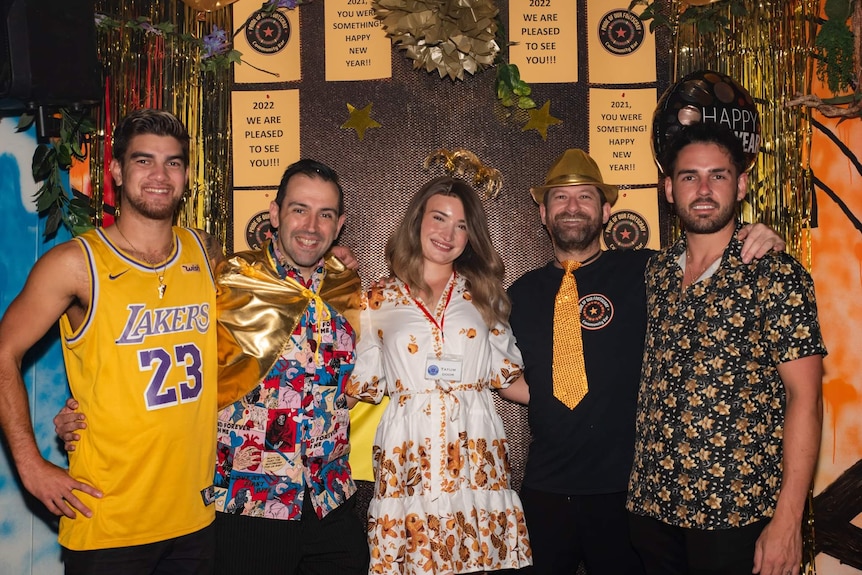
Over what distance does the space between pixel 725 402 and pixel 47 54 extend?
8.90 feet

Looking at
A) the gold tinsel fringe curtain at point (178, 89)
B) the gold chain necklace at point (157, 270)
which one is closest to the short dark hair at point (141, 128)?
the gold chain necklace at point (157, 270)

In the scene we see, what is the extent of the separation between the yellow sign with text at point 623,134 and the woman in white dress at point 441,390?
0.86 m

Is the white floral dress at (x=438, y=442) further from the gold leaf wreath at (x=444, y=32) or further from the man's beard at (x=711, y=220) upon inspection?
the gold leaf wreath at (x=444, y=32)

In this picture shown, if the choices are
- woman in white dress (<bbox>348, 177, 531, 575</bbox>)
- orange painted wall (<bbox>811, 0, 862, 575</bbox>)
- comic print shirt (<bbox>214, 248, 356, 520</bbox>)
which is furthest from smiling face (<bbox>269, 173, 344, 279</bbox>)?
orange painted wall (<bbox>811, 0, 862, 575</bbox>)

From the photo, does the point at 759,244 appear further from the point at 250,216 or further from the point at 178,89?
the point at 178,89

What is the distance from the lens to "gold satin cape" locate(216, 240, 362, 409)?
2664 mm

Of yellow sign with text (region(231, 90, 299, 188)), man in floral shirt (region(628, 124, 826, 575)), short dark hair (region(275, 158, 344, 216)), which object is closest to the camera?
man in floral shirt (region(628, 124, 826, 575))

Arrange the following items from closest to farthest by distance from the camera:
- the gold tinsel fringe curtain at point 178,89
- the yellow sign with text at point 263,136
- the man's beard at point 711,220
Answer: the man's beard at point 711,220 → the gold tinsel fringe curtain at point 178,89 → the yellow sign with text at point 263,136

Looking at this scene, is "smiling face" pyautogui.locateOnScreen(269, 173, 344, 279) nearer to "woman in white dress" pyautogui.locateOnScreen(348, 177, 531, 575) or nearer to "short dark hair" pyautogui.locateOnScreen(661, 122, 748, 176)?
"woman in white dress" pyautogui.locateOnScreen(348, 177, 531, 575)

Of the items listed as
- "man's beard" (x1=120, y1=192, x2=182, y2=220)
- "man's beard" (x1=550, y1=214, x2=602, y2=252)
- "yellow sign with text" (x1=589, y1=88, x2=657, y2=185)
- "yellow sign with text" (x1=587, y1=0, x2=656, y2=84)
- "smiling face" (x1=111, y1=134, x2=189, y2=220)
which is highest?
"yellow sign with text" (x1=587, y1=0, x2=656, y2=84)

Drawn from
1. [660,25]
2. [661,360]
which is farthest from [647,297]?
[660,25]

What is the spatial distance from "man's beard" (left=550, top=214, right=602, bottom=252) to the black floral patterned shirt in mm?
605

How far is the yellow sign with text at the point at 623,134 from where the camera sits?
351 cm

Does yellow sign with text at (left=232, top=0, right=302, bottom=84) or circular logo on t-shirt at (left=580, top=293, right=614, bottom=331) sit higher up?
yellow sign with text at (left=232, top=0, right=302, bottom=84)
